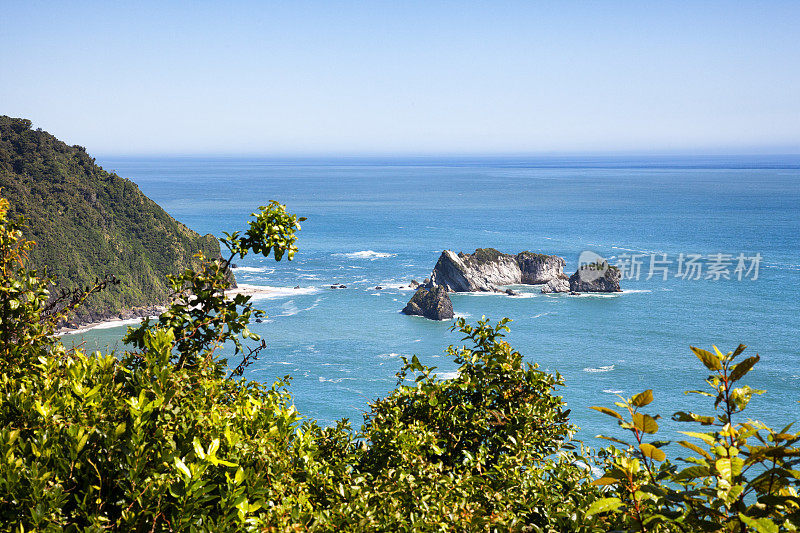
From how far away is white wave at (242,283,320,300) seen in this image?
266 ft

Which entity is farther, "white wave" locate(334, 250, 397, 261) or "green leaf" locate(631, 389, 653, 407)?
"white wave" locate(334, 250, 397, 261)

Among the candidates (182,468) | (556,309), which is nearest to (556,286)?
(556,309)

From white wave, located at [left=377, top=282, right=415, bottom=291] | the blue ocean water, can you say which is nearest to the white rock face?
the blue ocean water

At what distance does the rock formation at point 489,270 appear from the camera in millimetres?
84312

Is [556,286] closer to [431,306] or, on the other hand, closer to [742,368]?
[431,306]

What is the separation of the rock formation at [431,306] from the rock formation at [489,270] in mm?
12189

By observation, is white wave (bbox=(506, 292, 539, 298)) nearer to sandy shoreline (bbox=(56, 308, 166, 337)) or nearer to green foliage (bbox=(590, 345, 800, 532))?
sandy shoreline (bbox=(56, 308, 166, 337))

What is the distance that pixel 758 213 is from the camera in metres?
148

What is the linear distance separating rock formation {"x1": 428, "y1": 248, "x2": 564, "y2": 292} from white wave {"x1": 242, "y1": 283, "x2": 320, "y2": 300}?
1704 centimetres

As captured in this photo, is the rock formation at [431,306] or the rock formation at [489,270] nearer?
the rock formation at [431,306]

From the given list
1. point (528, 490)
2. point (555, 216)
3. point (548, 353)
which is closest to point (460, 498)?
point (528, 490)

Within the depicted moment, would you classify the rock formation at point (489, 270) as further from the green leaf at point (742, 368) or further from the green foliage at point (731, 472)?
the green leaf at point (742, 368)

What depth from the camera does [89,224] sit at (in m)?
84.1

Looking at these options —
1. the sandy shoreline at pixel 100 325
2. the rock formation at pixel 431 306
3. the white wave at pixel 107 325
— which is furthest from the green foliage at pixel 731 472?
the white wave at pixel 107 325
